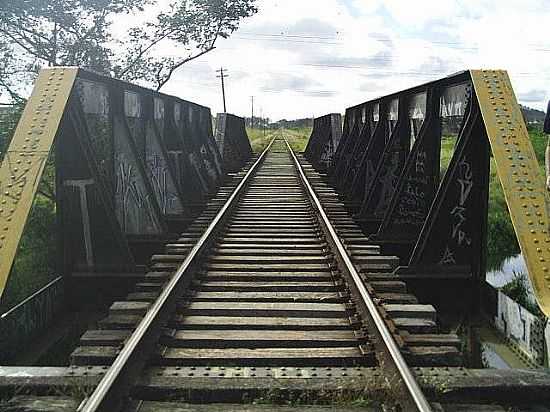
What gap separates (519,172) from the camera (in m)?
4.53

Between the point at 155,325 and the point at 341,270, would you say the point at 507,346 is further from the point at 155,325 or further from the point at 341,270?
the point at 155,325

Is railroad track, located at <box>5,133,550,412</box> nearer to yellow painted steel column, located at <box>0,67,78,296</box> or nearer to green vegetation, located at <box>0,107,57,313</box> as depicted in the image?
yellow painted steel column, located at <box>0,67,78,296</box>

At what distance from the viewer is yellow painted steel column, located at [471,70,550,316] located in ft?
13.2

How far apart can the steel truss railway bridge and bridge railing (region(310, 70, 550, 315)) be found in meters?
0.02

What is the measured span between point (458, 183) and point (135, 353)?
350 cm

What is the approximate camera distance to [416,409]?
10.0 feet

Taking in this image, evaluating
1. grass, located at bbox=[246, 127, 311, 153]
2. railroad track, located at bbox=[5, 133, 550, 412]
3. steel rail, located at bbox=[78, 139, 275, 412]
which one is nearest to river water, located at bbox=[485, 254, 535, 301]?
railroad track, located at bbox=[5, 133, 550, 412]

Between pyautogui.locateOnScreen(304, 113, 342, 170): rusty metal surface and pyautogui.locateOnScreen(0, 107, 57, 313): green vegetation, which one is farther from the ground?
pyautogui.locateOnScreen(304, 113, 342, 170): rusty metal surface

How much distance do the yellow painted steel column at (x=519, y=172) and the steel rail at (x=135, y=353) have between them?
93.2 inches

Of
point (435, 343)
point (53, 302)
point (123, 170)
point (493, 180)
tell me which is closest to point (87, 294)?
point (53, 302)

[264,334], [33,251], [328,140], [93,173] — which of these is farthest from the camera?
[328,140]

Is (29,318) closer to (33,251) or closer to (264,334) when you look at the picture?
(264,334)

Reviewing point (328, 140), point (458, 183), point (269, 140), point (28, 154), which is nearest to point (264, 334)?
point (28, 154)

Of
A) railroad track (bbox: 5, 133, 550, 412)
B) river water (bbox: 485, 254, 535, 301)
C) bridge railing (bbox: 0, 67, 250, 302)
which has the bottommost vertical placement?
river water (bbox: 485, 254, 535, 301)
